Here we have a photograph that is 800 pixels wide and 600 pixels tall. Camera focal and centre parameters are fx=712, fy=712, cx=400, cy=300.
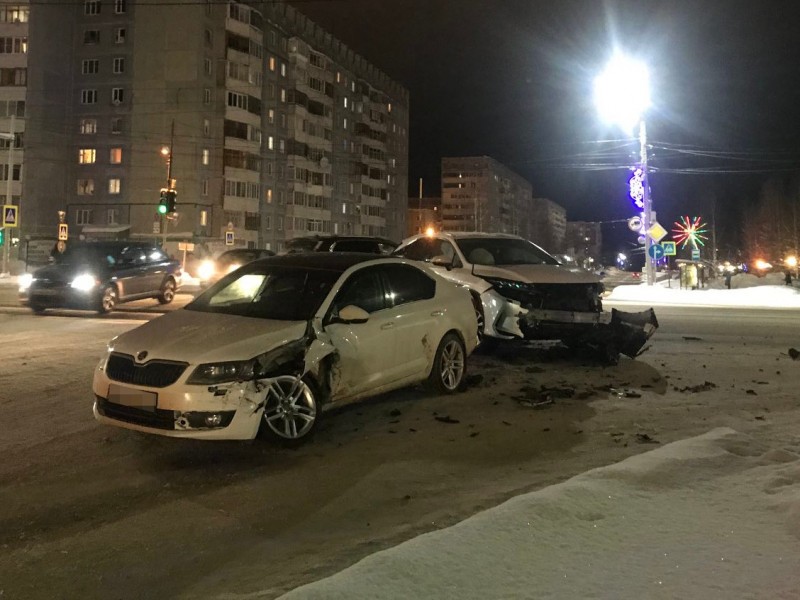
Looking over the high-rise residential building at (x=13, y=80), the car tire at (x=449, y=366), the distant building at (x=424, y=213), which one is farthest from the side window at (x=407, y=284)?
the distant building at (x=424, y=213)

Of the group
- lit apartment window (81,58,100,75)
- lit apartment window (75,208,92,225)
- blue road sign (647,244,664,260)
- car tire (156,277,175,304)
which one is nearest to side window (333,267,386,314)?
car tire (156,277,175,304)

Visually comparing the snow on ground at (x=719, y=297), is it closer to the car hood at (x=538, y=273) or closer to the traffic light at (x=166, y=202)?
the car hood at (x=538, y=273)

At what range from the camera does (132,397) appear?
18.2 ft

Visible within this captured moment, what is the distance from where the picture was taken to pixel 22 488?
499 centimetres

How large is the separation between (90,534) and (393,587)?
6.85 feet

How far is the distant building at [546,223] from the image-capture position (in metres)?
152

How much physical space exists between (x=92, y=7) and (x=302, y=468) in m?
Result: 69.5

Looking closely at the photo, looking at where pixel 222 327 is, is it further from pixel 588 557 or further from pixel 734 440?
pixel 734 440

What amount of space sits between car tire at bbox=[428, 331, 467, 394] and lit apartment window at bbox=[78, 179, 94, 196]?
62149mm

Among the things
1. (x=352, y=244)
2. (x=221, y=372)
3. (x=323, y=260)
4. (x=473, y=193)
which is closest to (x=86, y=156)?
(x=352, y=244)

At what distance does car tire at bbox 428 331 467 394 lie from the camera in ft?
25.7

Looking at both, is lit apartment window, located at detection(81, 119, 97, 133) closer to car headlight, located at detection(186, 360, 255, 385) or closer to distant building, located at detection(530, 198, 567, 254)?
car headlight, located at detection(186, 360, 255, 385)

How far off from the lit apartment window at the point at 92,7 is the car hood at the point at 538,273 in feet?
213

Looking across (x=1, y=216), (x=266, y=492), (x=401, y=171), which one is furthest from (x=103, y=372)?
(x=401, y=171)
